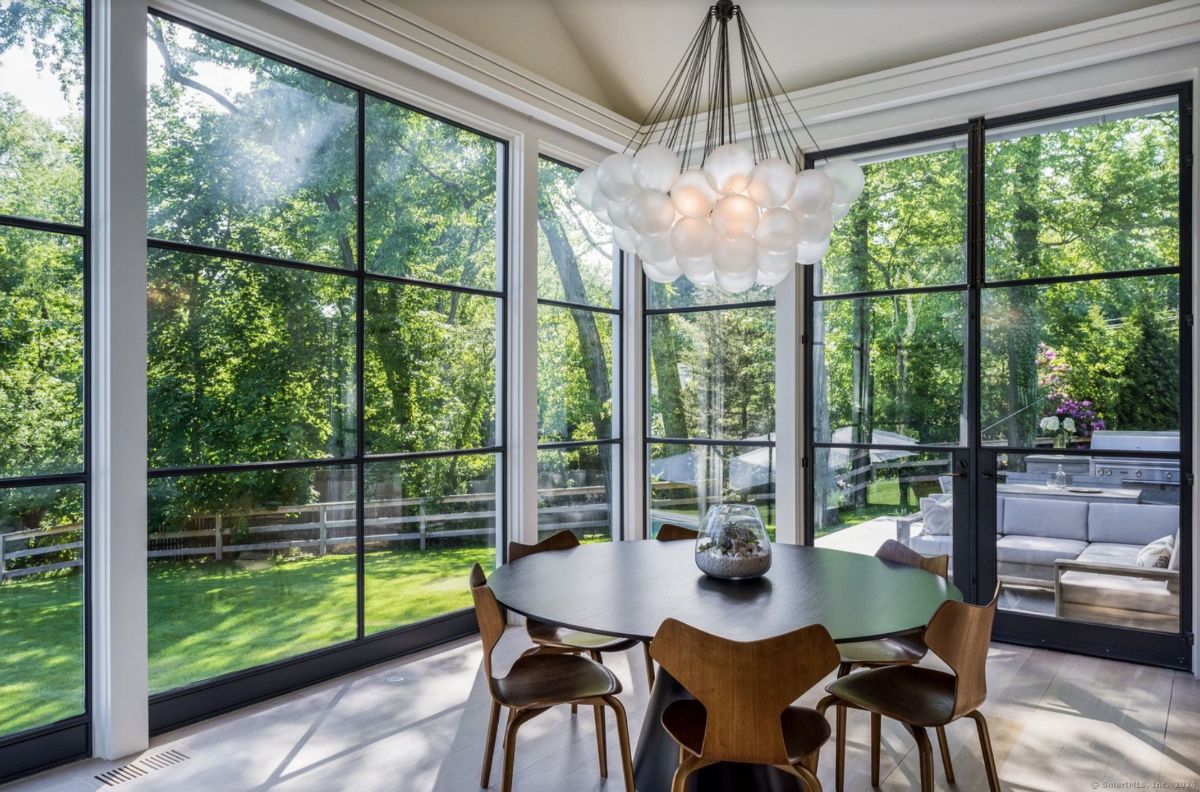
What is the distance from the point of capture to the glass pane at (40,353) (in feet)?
Result: 9.18

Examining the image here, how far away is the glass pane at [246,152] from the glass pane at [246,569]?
1.10m

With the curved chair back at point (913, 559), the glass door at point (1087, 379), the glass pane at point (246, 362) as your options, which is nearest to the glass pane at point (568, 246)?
the glass pane at point (246, 362)

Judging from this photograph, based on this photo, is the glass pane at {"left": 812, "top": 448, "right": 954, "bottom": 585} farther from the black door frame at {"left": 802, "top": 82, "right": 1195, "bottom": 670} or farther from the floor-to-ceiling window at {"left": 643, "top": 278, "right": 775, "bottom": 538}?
the floor-to-ceiling window at {"left": 643, "top": 278, "right": 775, "bottom": 538}

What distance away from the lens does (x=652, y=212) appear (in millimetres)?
2867

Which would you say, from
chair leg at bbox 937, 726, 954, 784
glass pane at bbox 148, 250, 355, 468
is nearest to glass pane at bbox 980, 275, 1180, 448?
chair leg at bbox 937, 726, 954, 784

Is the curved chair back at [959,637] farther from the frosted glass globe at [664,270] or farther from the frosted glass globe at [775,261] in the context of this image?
the frosted glass globe at [664,270]

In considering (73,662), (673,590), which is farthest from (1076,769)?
(73,662)

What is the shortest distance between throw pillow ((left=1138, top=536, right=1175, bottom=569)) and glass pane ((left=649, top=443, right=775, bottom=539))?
2056 mm

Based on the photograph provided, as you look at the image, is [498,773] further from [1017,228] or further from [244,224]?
[1017,228]

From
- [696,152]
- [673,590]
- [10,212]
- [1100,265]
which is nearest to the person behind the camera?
[673,590]

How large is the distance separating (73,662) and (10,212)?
5.61ft

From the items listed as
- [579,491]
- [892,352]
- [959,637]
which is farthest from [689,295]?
[959,637]

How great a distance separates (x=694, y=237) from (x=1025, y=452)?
2724 millimetres

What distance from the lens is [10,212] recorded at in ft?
9.18
